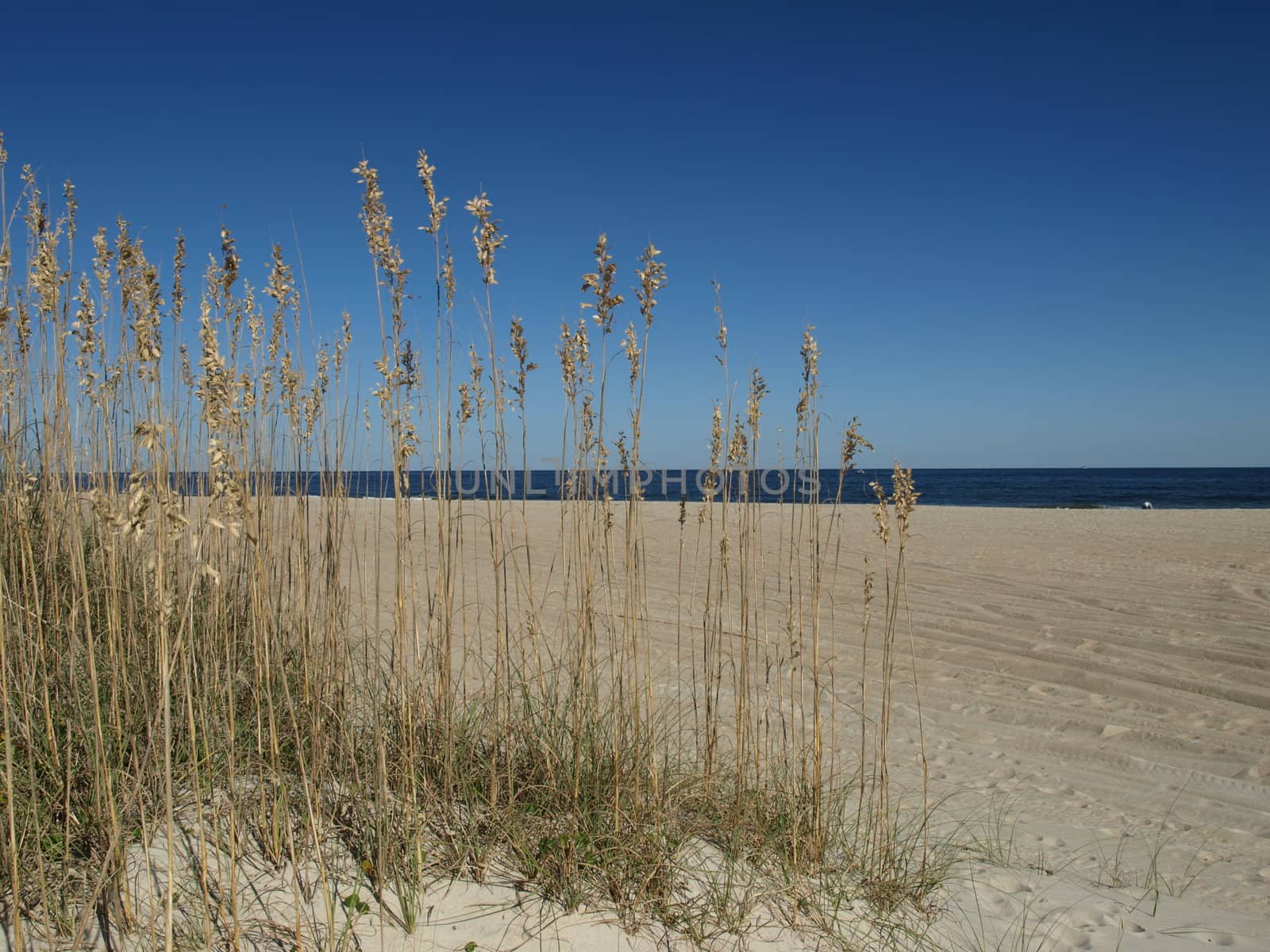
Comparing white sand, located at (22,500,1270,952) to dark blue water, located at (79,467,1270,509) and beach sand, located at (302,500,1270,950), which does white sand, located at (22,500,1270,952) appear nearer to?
beach sand, located at (302,500,1270,950)

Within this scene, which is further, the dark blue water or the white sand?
the dark blue water

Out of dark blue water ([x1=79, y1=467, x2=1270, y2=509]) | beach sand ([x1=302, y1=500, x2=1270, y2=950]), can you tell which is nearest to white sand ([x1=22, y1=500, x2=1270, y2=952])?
beach sand ([x1=302, y1=500, x2=1270, y2=950])

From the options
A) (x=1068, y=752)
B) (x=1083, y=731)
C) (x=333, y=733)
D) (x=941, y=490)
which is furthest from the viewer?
(x=941, y=490)

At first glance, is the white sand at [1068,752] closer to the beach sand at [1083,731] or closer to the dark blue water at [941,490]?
the beach sand at [1083,731]

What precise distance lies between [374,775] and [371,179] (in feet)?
5.63

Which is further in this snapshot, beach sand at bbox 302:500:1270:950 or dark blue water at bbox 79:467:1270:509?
dark blue water at bbox 79:467:1270:509

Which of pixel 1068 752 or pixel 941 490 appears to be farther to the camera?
pixel 941 490

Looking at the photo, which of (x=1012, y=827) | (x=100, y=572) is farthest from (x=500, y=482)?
(x=1012, y=827)

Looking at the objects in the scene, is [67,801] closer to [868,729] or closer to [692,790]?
[692,790]

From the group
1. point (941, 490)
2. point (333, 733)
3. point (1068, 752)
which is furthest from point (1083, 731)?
point (941, 490)

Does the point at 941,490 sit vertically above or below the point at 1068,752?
above

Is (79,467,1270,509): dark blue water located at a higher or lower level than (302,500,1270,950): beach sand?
higher

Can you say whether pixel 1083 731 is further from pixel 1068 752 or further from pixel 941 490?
pixel 941 490

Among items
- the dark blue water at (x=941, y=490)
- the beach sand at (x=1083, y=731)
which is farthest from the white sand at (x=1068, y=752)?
the dark blue water at (x=941, y=490)
